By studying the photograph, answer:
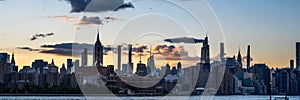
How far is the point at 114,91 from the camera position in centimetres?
14950

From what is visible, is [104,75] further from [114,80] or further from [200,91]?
[200,91]

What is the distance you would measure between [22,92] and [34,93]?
3.49 metres

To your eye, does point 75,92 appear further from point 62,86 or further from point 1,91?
point 1,91

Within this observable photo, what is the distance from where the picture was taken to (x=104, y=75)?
5940 inches

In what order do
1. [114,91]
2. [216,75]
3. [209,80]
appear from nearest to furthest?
[114,91] < [216,75] < [209,80]

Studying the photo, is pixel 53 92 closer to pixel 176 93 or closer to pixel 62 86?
pixel 62 86

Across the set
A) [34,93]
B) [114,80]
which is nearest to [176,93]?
[114,80]

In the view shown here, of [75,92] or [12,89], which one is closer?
[75,92]

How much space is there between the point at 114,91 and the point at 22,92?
1110 inches

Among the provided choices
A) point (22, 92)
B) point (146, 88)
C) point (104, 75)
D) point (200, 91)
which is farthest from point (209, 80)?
point (22, 92)

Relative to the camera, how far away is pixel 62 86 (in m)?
163

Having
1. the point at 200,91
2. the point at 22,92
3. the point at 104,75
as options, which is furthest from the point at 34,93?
the point at 200,91

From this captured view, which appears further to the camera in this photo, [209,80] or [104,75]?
[209,80]

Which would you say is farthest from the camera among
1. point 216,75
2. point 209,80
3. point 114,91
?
point 209,80
